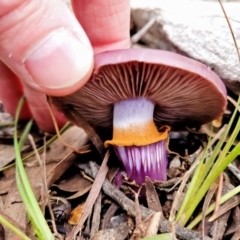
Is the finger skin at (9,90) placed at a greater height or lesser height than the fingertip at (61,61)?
lesser

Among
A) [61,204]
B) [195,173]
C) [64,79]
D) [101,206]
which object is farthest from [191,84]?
[61,204]

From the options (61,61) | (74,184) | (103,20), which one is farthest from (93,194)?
(103,20)

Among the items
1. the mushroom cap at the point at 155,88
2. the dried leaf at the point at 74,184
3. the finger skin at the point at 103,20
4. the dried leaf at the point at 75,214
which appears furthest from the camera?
the finger skin at the point at 103,20

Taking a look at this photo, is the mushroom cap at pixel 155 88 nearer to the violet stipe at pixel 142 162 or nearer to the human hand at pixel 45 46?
the human hand at pixel 45 46

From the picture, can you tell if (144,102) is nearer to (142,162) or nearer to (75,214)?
(142,162)

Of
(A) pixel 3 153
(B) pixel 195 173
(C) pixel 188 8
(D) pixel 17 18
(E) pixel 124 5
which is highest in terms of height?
(D) pixel 17 18

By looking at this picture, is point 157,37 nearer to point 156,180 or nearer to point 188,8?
point 188,8

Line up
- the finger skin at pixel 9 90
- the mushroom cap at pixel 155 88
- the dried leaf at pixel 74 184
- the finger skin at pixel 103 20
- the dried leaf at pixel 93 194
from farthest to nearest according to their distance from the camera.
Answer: the finger skin at pixel 9 90
the finger skin at pixel 103 20
the dried leaf at pixel 74 184
the dried leaf at pixel 93 194
the mushroom cap at pixel 155 88

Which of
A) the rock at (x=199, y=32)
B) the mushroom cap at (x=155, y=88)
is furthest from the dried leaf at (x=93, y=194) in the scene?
the rock at (x=199, y=32)

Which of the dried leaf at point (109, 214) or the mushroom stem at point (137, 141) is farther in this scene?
the mushroom stem at point (137, 141)
